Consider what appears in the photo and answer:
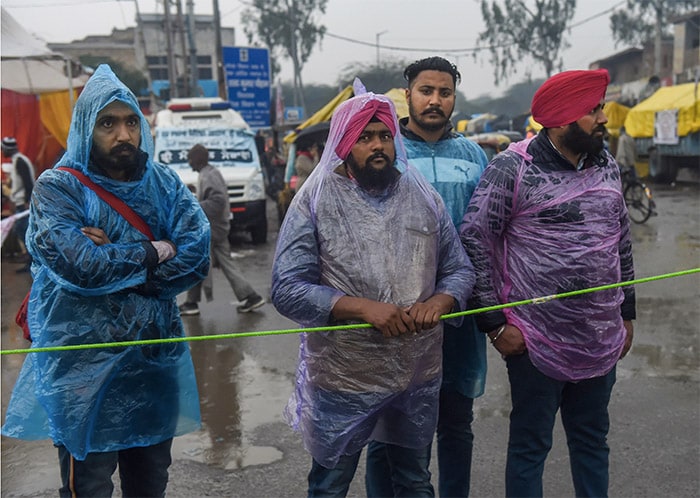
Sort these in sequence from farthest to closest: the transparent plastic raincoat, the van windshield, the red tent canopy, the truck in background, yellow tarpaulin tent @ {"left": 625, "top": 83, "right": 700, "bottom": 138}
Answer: yellow tarpaulin tent @ {"left": 625, "top": 83, "right": 700, "bottom": 138} < the red tent canopy < the van windshield < the truck in background < the transparent plastic raincoat

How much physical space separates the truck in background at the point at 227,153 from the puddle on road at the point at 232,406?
5.58 meters

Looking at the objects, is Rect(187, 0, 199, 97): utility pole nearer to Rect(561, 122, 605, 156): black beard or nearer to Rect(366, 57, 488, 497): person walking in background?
Rect(366, 57, 488, 497): person walking in background

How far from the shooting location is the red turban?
254 centimetres

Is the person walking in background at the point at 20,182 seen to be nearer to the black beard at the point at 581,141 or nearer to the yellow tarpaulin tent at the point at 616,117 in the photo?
the black beard at the point at 581,141

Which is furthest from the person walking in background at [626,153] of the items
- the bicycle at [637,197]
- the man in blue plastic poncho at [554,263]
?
the man in blue plastic poncho at [554,263]

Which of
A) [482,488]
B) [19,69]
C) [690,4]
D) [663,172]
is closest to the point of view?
[482,488]

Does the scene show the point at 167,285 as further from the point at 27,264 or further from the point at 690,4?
the point at 690,4

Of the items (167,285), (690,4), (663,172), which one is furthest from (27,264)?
(690,4)

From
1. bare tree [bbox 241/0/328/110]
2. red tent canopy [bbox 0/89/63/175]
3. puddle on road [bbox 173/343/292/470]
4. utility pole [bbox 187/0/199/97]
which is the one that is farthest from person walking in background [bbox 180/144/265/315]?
bare tree [bbox 241/0/328/110]

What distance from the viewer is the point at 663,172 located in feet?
62.7

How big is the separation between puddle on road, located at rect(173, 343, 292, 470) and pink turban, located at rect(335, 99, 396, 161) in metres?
2.00

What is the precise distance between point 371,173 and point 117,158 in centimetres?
87

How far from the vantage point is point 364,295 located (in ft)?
7.38

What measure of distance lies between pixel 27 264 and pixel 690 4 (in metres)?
43.0
